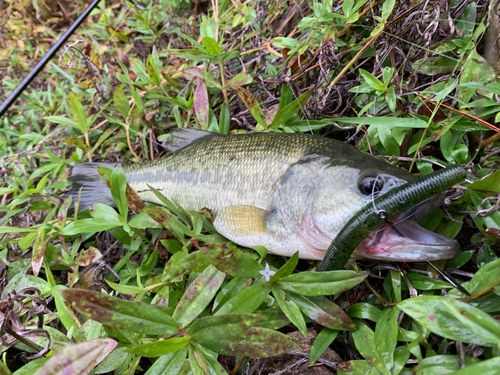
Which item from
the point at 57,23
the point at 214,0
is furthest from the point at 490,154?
the point at 57,23

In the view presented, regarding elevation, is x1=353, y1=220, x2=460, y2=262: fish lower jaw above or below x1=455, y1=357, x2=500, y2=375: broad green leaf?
above

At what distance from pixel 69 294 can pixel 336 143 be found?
161 centimetres

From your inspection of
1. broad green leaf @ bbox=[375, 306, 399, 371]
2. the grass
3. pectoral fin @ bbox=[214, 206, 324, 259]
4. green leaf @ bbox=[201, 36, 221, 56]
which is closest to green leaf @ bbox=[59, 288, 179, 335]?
the grass

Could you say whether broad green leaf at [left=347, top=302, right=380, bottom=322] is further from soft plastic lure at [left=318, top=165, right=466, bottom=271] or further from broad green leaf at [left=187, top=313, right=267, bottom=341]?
broad green leaf at [left=187, top=313, right=267, bottom=341]

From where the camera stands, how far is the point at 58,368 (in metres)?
1.12

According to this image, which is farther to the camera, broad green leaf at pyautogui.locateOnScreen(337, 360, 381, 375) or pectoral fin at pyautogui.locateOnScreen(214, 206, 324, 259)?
pectoral fin at pyautogui.locateOnScreen(214, 206, 324, 259)

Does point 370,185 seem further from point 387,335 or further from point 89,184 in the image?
point 89,184

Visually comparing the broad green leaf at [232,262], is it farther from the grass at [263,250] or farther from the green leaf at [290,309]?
the green leaf at [290,309]

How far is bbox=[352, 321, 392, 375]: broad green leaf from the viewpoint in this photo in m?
1.39

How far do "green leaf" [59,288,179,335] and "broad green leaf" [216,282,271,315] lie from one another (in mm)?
283

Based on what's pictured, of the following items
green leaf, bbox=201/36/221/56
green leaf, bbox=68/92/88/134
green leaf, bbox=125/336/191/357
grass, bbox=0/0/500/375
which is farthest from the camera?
green leaf, bbox=68/92/88/134

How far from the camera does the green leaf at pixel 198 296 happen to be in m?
1.50

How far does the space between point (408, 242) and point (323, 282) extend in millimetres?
450

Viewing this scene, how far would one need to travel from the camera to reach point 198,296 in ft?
5.18
